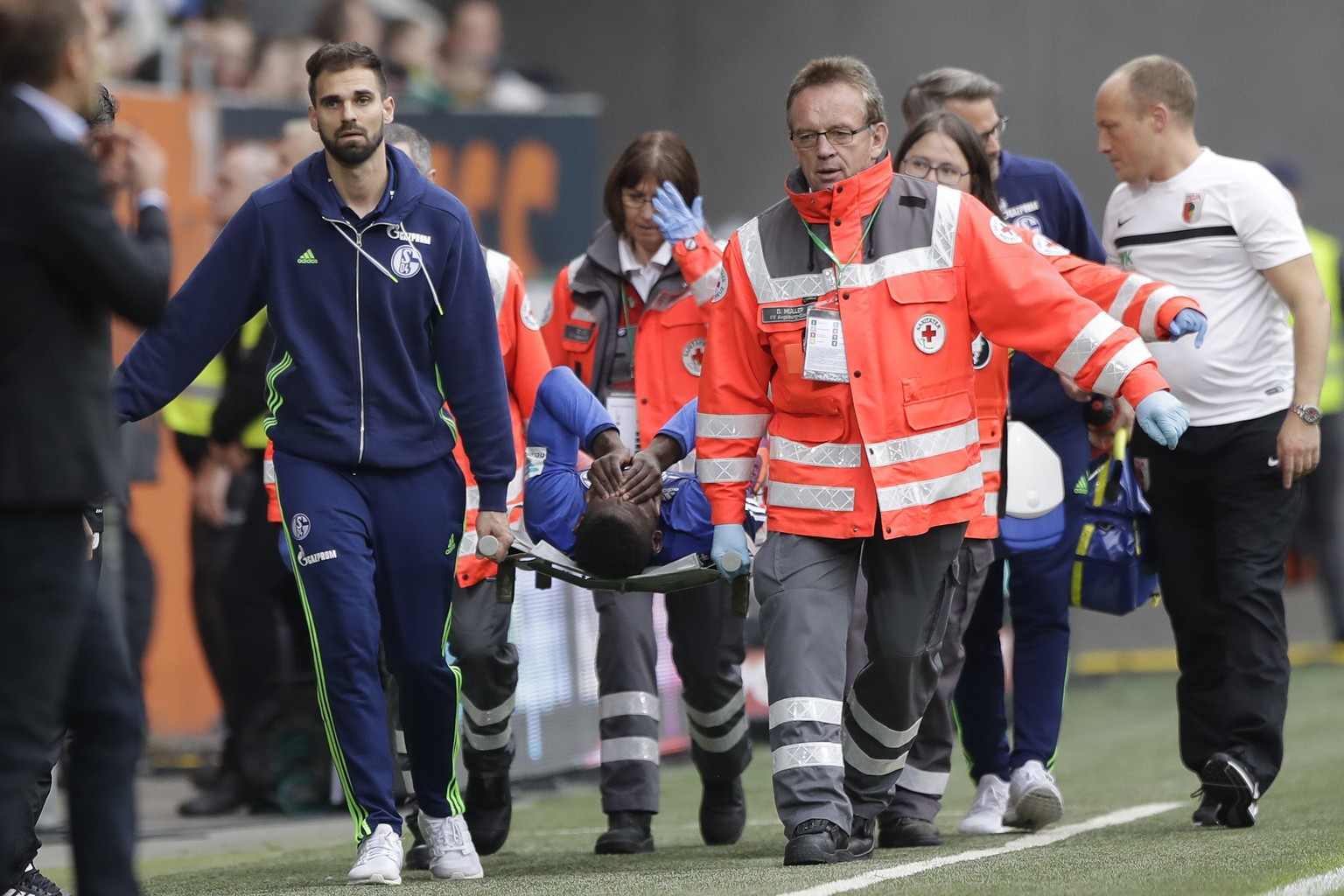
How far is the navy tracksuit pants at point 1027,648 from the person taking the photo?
737cm

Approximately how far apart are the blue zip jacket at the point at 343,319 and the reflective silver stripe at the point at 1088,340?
1571 millimetres

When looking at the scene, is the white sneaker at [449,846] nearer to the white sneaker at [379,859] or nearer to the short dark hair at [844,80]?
the white sneaker at [379,859]

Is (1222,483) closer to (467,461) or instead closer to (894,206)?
(894,206)

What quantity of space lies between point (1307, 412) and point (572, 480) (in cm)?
221

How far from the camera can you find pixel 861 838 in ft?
20.6

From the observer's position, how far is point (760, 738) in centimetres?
1103

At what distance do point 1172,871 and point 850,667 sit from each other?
1630mm

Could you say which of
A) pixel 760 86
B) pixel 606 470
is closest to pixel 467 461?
pixel 606 470

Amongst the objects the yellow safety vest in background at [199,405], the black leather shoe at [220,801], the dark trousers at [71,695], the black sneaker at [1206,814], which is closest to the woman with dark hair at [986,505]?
the black sneaker at [1206,814]

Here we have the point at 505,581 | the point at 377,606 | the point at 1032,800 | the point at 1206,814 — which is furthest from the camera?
the point at 1032,800

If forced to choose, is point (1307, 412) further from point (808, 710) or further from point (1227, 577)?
point (808, 710)

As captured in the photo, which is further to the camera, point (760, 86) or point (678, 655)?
point (760, 86)

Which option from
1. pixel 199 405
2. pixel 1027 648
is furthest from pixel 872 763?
pixel 199 405

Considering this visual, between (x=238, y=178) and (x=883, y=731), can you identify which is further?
(x=238, y=178)
